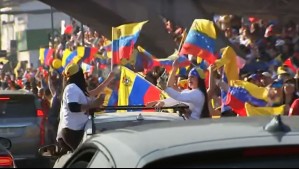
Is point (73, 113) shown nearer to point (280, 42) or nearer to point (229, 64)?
point (229, 64)

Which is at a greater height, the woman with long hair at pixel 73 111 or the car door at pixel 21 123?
the woman with long hair at pixel 73 111

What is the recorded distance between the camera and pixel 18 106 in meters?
13.6

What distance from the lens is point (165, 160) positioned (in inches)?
143

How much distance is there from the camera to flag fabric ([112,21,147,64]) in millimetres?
15227

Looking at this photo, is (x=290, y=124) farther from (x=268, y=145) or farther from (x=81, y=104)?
(x=81, y=104)

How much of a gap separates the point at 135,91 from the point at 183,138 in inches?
346

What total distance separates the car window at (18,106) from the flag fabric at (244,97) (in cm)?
337

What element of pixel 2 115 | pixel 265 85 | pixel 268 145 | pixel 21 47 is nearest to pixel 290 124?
pixel 268 145

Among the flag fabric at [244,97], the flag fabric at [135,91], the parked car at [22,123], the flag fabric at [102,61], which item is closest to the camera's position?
the flag fabric at [244,97]

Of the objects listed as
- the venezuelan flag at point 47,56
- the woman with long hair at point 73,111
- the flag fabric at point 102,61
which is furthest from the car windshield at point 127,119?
the venezuelan flag at point 47,56

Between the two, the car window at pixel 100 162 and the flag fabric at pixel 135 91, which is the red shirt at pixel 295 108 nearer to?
the flag fabric at pixel 135 91

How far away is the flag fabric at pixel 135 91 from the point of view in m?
12.2

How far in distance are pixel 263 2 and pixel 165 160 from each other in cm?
2173

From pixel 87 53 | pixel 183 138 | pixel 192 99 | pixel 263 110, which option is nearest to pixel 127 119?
pixel 192 99
